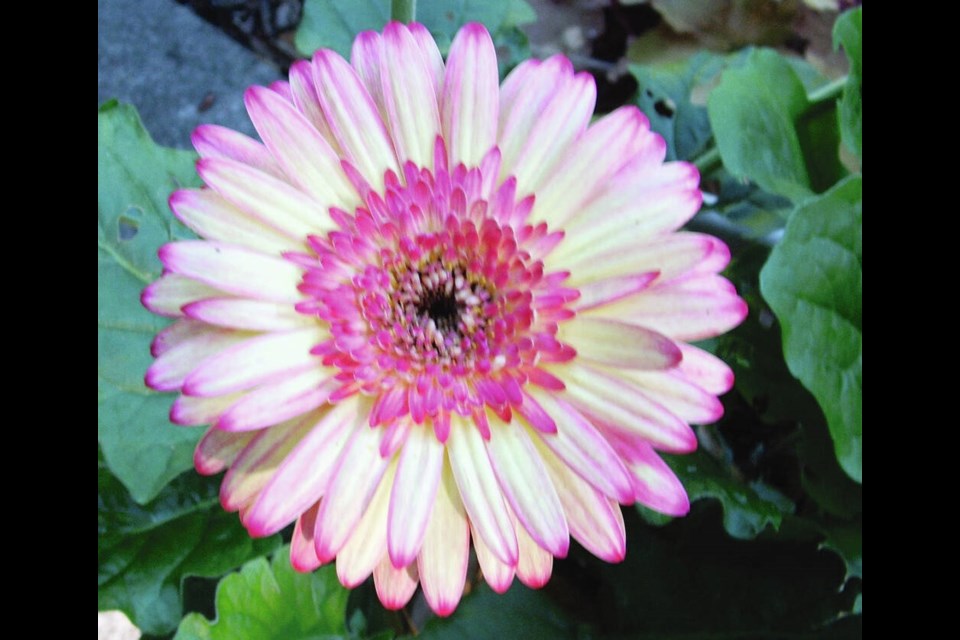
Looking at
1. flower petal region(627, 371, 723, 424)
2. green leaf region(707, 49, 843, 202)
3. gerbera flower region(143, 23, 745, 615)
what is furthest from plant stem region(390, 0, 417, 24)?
flower petal region(627, 371, 723, 424)

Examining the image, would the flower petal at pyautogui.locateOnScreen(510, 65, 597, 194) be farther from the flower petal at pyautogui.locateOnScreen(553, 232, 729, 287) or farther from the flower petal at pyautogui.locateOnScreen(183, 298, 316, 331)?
the flower petal at pyautogui.locateOnScreen(183, 298, 316, 331)

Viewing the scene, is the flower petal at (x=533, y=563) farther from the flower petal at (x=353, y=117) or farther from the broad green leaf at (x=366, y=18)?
the broad green leaf at (x=366, y=18)

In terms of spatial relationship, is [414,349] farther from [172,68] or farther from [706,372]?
[172,68]

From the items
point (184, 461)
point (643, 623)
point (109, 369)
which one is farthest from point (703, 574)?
point (109, 369)

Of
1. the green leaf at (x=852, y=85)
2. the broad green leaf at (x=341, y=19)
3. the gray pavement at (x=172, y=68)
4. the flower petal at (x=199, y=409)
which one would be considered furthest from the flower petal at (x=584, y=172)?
the gray pavement at (x=172, y=68)

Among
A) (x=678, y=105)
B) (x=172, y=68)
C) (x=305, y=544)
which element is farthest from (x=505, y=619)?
(x=172, y=68)

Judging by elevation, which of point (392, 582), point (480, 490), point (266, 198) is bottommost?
point (392, 582)
